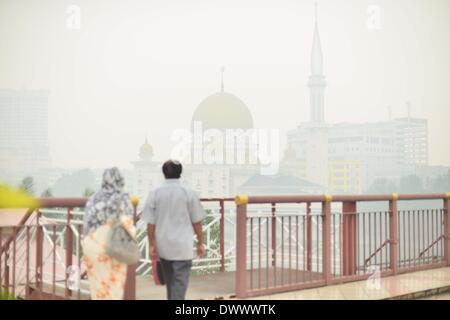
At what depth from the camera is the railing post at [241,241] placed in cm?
712

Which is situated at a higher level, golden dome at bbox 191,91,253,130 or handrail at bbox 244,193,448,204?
golden dome at bbox 191,91,253,130

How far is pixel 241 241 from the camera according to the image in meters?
7.20

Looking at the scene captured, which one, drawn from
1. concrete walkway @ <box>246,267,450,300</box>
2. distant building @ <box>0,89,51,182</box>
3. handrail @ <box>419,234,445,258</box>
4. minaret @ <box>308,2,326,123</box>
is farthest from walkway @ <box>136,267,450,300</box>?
distant building @ <box>0,89,51,182</box>

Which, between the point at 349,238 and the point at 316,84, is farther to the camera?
the point at 316,84

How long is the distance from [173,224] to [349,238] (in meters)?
3.86

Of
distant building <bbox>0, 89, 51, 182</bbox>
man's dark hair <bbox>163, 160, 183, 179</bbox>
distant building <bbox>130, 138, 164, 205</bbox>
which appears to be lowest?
distant building <bbox>130, 138, 164, 205</bbox>

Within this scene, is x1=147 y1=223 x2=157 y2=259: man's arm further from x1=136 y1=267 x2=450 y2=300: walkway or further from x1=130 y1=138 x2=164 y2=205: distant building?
x1=130 y1=138 x2=164 y2=205: distant building

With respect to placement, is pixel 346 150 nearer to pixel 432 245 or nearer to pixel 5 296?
pixel 432 245

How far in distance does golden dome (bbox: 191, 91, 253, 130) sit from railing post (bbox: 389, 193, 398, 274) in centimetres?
10764

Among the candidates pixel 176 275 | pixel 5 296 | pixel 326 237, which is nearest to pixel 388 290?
pixel 326 237

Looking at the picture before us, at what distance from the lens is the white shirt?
5766mm

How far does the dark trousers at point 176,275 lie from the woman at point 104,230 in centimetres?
Result: 45

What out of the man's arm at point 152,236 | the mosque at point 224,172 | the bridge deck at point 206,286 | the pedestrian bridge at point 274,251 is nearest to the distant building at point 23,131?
the mosque at point 224,172

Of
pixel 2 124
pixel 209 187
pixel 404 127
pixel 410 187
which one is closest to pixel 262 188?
pixel 209 187
